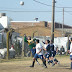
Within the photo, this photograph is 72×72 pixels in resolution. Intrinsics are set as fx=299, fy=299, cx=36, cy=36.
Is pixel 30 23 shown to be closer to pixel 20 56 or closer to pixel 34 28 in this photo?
pixel 34 28

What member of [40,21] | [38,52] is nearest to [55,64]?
[38,52]

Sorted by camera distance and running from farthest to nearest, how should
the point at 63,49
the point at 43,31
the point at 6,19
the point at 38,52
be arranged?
1. the point at 6,19
2. the point at 43,31
3. the point at 63,49
4. the point at 38,52

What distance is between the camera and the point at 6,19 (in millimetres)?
63625

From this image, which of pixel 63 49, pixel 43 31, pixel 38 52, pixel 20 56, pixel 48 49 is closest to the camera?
pixel 38 52

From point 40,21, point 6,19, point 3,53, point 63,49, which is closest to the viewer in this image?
point 3,53

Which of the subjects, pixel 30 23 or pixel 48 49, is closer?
pixel 48 49

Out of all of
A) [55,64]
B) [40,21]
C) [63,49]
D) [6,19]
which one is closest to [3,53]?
[55,64]

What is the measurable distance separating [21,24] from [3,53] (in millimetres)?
45025

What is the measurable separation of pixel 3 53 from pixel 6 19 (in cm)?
3900

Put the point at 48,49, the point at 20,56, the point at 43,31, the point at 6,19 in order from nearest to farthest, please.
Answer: the point at 48,49 < the point at 20,56 < the point at 43,31 < the point at 6,19

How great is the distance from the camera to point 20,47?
29672 mm

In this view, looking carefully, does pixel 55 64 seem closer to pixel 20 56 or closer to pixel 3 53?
pixel 3 53

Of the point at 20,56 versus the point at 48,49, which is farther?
the point at 20,56

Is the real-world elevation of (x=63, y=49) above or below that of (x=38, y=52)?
below
